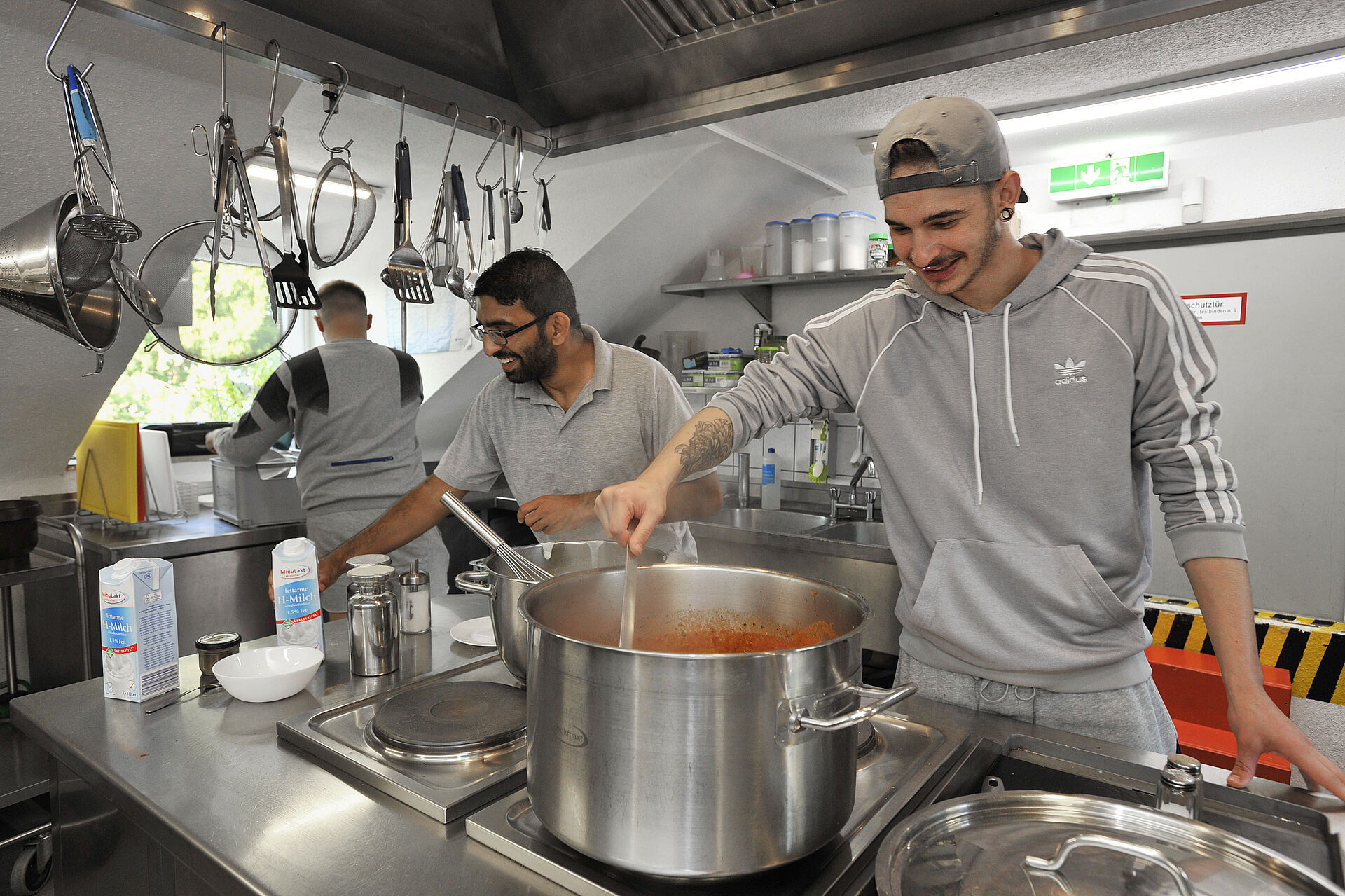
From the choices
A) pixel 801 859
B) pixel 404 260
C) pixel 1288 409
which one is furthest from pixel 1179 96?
pixel 801 859

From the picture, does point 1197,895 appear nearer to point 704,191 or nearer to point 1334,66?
point 1334,66

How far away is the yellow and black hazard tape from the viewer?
2441mm

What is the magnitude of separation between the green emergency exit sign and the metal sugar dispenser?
3.07m

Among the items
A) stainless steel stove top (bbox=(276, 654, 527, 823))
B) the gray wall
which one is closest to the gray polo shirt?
stainless steel stove top (bbox=(276, 654, 527, 823))

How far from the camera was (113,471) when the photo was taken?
2887mm

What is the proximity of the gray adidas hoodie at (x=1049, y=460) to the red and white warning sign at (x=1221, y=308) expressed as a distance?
1906 mm

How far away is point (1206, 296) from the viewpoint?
2.77 m

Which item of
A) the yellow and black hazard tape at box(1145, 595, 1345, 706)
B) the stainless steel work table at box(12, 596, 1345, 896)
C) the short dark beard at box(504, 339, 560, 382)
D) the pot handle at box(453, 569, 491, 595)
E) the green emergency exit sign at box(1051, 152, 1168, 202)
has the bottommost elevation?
the yellow and black hazard tape at box(1145, 595, 1345, 706)

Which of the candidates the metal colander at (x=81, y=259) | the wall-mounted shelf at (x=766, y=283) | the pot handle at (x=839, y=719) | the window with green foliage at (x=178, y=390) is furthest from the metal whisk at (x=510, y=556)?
the wall-mounted shelf at (x=766, y=283)

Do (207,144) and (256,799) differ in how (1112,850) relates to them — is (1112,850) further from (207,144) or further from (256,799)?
(207,144)

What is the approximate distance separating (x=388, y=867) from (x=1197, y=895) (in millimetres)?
718

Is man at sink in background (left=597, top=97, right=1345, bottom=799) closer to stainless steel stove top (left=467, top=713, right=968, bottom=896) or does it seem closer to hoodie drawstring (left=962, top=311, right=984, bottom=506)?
hoodie drawstring (left=962, top=311, right=984, bottom=506)

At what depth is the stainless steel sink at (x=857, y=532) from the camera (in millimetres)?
3115

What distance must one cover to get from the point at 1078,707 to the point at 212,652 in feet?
4.58
